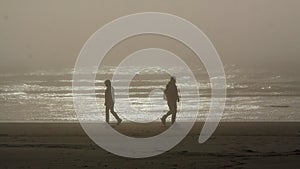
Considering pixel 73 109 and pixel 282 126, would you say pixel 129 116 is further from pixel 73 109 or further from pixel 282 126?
pixel 282 126

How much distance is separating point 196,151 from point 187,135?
10.9ft

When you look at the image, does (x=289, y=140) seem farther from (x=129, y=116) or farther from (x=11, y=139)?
(x=129, y=116)

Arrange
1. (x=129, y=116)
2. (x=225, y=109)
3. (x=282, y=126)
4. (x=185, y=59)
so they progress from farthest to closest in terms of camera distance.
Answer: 1. (x=185, y=59)
2. (x=225, y=109)
3. (x=129, y=116)
4. (x=282, y=126)

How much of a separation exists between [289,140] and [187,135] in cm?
269

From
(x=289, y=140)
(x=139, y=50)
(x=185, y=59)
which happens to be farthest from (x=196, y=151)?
(x=139, y=50)

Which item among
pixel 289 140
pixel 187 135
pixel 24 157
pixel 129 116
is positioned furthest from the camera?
pixel 129 116

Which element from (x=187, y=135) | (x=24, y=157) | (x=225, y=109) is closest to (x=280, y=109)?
(x=225, y=109)

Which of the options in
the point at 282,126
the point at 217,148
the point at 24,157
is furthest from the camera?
the point at 282,126

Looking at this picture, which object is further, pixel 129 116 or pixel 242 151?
pixel 129 116

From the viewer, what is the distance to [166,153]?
13.4 meters

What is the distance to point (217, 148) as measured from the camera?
A: 46.2ft

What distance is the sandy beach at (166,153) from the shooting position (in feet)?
39.2

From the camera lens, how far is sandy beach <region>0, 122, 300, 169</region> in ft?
39.2

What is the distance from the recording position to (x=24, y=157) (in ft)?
42.3
